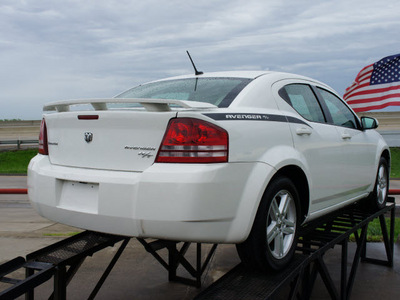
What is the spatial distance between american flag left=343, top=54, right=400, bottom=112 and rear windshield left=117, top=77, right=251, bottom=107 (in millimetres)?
9045

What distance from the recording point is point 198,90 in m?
3.32

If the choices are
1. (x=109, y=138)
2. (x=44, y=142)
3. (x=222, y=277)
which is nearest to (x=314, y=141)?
(x=222, y=277)

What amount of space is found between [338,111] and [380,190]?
1413 mm

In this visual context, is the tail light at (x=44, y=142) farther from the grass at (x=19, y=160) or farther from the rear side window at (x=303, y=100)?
the grass at (x=19, y=160)

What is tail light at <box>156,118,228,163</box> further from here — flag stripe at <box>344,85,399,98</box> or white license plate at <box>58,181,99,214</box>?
flag stripe at <box>344,85,399,98</box>

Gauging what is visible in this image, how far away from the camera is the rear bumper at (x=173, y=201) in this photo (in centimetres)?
247

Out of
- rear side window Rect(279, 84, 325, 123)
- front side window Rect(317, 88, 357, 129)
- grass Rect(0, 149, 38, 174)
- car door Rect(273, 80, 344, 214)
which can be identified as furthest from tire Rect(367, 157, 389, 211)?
grass Rect(0, 149, 38, 174)

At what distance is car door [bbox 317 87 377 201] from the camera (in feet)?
13.5

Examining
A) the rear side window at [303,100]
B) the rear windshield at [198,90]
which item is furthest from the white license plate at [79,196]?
the rear side window at [303,100]

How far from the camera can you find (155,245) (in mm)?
3764

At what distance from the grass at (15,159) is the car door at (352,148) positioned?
16758 millimetres

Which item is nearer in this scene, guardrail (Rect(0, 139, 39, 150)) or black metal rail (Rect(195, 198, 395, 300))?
black metal rail (Rect(195, 198, 395, 300))

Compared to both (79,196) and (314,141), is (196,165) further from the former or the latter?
(314,141)

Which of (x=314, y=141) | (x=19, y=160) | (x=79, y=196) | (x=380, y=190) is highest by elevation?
(x=314, y=141)
